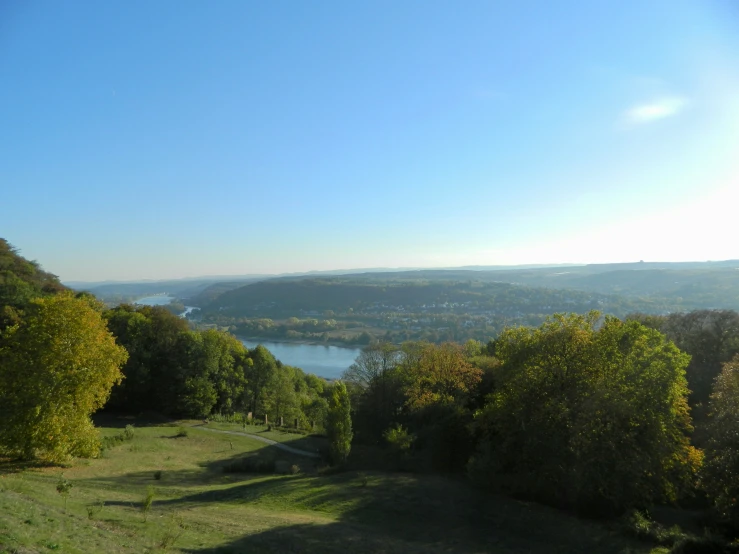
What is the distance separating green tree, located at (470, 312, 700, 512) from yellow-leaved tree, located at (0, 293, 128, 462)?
741 inches

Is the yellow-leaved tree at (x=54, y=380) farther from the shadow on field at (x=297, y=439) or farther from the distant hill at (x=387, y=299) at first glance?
the distant hill at (x=387, y=299)

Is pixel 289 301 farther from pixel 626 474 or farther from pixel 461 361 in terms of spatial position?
pixel 626 474

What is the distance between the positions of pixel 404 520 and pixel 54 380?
56.1ft

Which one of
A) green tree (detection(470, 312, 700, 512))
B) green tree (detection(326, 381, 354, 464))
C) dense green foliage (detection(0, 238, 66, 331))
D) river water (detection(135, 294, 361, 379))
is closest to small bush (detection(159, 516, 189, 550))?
green tree (detection(326, 381, 354, 464))

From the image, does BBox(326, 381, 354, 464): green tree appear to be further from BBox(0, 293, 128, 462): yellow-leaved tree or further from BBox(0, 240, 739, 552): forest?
BBox(0, 293, 128, 462): yellow-leaved tree

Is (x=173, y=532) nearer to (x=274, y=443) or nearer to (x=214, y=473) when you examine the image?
(x=214, y=473)

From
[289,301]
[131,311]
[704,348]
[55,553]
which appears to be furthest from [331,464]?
[289,301]

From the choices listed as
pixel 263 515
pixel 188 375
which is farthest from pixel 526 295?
pixel 263 515

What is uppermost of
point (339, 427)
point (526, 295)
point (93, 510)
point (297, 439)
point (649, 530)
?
point (93, 510)

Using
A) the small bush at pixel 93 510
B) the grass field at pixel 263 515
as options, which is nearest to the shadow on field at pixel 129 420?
the grass field at pixel 263 515

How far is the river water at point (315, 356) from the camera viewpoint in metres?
95.8

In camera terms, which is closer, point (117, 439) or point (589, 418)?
point (589, 418)

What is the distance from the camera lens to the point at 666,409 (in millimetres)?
16719

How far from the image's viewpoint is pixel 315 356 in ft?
365
